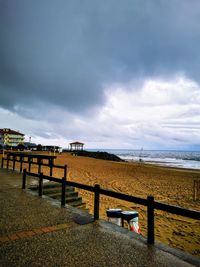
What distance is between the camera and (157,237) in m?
5.85

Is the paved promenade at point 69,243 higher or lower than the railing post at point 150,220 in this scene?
lower

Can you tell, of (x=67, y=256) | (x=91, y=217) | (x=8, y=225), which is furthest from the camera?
(x=91, y=217)

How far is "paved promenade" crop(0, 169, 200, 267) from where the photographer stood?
9.40 ft

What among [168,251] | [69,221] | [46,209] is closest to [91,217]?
[69,221]

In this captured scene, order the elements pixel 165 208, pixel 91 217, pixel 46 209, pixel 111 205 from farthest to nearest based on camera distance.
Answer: pixel 111 205
pixel 46 209
pixel 91 217
pixel 165 208

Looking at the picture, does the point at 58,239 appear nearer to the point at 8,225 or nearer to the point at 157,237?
the point at 8,225

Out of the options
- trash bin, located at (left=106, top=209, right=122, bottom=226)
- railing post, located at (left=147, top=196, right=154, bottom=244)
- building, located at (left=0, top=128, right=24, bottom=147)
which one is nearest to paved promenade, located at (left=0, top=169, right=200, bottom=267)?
railing post, located at (left=147, top=196, right=154, bottom=244)

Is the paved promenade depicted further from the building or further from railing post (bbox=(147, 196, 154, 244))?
the building

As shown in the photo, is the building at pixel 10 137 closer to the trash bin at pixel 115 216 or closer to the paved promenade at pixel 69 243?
the paved promenade at pixel 69 243

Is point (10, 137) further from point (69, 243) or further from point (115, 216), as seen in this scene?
point (69, 243)

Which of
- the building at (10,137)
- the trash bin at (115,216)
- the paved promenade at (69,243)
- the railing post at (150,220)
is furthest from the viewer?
the building at (10,137)

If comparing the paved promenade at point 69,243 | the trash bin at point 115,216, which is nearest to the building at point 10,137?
the paved promenade at point 69,243

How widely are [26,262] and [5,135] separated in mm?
92850

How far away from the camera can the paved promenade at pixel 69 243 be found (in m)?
2.86
